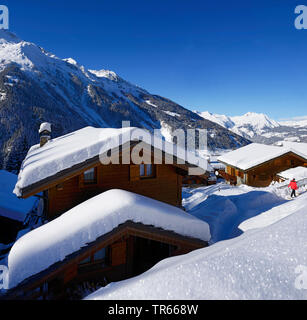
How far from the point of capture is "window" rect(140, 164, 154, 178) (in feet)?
30.8

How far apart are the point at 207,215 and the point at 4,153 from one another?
95.5 m

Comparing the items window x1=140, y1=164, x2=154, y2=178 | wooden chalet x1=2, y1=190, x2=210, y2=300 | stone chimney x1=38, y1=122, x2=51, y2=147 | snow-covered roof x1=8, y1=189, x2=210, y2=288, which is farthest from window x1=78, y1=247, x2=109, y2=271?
stone chimney x1=38, y1=122, x2=51, y2=147

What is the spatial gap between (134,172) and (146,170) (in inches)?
28.1

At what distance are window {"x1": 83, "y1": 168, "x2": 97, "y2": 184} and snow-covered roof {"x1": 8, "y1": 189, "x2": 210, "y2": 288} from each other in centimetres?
182

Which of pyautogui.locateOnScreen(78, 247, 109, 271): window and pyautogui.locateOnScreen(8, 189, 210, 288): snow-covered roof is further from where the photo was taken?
pyautogui.locateOnScreen(78, 247, 109, 271): window

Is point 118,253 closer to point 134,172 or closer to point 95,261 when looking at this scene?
point 95,261

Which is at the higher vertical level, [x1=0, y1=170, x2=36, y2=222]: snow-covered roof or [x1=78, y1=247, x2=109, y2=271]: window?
[x1=0, y1=170, x2=36, y2=222]: snow-covered roof

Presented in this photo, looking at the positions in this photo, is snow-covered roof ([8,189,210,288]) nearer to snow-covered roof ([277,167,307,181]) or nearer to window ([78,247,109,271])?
window ([78,247,109,271])

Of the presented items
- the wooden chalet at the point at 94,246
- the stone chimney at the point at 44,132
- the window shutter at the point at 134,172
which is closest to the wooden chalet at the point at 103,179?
the window shutter at the point at 134,172
